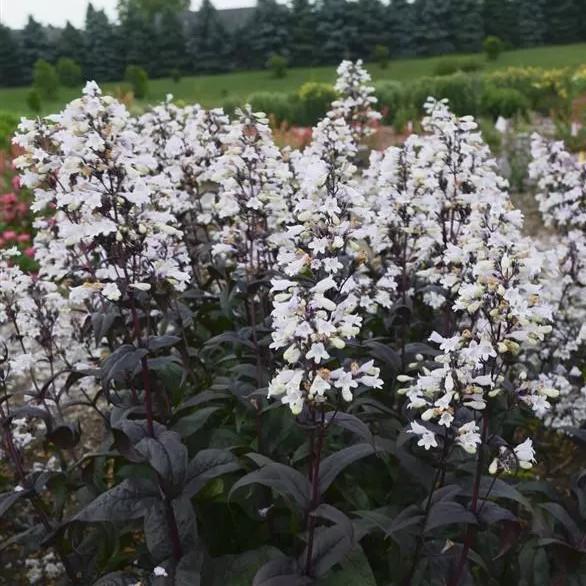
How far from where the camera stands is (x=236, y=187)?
3732 millimetres

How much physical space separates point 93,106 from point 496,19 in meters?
55.8

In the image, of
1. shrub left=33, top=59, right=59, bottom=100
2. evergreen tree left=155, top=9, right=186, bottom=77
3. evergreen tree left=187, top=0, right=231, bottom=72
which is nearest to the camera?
shrub left=33, top=59, right=59, bottom=100

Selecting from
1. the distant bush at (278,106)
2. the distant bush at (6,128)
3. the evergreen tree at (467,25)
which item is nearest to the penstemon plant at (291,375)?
the distant bush at (6,128)

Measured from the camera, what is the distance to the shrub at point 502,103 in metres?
19.5

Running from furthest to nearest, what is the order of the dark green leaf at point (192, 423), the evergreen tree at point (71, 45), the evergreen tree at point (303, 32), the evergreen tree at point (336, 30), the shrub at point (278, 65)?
1. the evergreen tree at point (71, 45)
2. the evergreen tree at point (303, 32)
3. the evergreen tree at point (336, 30)
4. the shrub at point (278, 65)
5. the dark green leaf at point (192, 423)

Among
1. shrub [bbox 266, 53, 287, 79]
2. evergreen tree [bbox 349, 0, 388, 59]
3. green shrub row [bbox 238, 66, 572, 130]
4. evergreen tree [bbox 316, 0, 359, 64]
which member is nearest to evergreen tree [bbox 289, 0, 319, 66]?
evergreen tree [bbox 316, 0, 359, 64]

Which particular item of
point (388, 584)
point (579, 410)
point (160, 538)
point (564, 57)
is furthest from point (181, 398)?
point (564, 57)

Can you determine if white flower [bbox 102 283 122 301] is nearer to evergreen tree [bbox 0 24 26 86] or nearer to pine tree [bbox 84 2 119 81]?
pine tree [bbox 84 2 119 81]

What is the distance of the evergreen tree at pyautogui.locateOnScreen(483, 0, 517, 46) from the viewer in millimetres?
52125

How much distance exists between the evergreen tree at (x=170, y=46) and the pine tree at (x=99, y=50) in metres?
3.38

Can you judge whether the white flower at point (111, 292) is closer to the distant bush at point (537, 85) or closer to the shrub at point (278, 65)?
the distant bush at point (537, 85)

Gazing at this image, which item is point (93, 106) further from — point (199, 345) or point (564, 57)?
point (564, 57)

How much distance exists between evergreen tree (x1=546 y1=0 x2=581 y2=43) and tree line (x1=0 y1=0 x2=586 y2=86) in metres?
0.07

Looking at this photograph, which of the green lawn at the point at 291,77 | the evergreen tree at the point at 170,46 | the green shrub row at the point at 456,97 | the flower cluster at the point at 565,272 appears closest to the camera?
the flower cluster at the point at 565,272
